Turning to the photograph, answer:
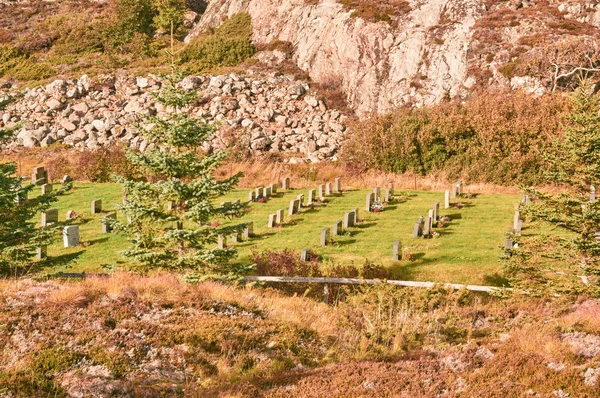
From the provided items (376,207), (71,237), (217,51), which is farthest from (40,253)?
(217,51)

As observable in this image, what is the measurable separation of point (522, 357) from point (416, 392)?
2.16 metres

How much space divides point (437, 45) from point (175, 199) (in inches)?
1624

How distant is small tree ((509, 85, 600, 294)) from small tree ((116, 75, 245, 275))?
771 cm

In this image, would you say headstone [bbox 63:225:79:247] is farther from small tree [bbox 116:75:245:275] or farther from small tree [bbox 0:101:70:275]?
small tree [bbox 116:75:245:275]

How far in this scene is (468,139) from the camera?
3475 cm

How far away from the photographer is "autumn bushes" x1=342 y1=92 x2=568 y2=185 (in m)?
33.1

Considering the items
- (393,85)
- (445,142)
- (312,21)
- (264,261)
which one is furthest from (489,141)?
(312,21)

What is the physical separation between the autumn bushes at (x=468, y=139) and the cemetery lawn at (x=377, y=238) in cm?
552

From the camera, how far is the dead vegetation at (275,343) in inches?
307

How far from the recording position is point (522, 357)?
8.29 metres

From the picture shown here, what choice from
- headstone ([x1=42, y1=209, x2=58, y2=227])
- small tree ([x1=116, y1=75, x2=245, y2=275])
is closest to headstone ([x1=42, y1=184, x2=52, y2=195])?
headstone ([x1=42, y1=209, x2=58, y2=227])

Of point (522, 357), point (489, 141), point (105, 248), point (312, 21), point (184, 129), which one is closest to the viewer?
point (522, 357)

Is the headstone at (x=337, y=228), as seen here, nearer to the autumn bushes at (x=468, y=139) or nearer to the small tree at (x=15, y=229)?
the small tree at (x=15, y=229)

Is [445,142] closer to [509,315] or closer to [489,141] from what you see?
[489,141]
